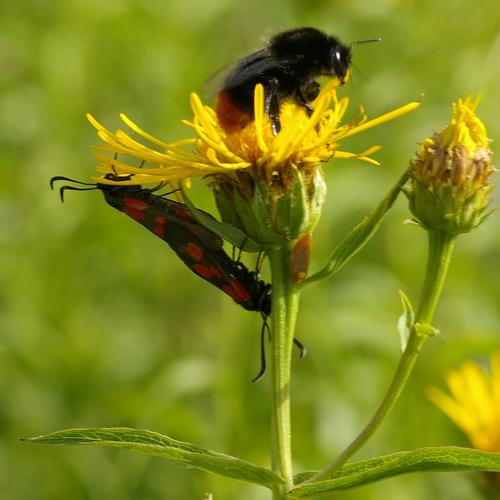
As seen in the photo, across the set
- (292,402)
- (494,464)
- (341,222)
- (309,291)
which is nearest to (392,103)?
(341,222)

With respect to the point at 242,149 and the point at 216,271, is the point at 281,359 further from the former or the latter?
the point at 242,149

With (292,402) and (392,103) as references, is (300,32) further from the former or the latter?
(392,103)

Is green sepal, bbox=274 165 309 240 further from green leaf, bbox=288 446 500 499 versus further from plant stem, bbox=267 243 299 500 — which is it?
green leaf, bbox=288 446 500 499

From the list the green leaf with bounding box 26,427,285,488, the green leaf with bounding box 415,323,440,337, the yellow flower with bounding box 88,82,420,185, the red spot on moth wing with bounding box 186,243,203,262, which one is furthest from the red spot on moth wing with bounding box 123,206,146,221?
the green leaf with bounding box 415,323,440,337

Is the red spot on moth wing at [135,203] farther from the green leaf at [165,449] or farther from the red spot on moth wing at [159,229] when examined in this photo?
the green leaf at [165,449]

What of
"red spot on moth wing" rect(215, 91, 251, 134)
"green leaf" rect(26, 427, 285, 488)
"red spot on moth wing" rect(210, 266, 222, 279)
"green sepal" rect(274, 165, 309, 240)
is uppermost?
"red spot on moth wing" rect(215, 91, 251, 134)

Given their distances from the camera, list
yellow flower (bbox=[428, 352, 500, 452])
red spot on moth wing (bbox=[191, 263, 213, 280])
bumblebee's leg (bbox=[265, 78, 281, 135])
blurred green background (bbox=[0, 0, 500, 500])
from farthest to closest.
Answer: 1. blurred green background (bbox=[0, 0, 500, 500])
2. yellow flower (bbox=[428, 352, 500, 452])
3. red spot on moth wing (bbox=[191, 263, 213, 280])
4. bumblebee's leg (bbox=[265, 78, 281, 135])

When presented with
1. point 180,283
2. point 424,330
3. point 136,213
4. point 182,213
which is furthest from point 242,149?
point 180,283
